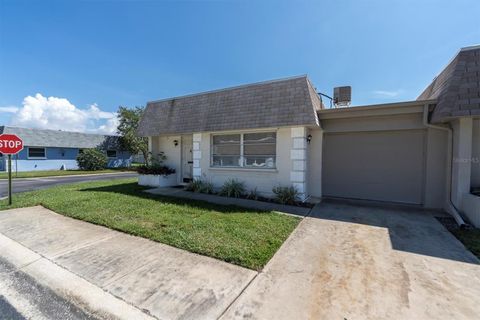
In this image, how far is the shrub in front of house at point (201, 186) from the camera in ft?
27.8

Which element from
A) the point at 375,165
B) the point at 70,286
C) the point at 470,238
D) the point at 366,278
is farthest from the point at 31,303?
the point at 375,165

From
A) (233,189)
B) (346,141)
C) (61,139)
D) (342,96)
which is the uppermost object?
(342,96)

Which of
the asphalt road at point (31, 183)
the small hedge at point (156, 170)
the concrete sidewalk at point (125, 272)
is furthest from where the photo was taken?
the asphalt road at point (31, 183)

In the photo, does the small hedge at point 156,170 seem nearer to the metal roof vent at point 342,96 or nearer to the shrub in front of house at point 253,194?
the shrub in front of house at point 253,194

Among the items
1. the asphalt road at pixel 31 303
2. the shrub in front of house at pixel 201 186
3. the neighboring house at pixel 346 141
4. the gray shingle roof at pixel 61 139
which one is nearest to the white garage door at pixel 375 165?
the neighboring house at pixel 346 141

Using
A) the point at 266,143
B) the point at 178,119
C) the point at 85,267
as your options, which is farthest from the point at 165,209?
the point at 178,119

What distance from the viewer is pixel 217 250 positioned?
11.8 feet

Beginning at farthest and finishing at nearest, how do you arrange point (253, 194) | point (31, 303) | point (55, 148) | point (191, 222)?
1. point (55, 148)
2. point (253, 194)
3. point (191, 222)
4. point (31, 303)

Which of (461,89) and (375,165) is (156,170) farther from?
(461,89)

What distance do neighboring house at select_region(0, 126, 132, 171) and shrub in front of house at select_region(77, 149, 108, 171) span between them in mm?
2467

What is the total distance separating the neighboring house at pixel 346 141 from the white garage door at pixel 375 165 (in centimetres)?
3

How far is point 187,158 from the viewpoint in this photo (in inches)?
400

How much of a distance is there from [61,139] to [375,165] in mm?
28784

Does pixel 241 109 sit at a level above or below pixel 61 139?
above
